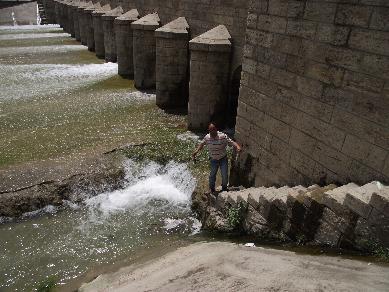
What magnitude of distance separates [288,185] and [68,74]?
16.3m

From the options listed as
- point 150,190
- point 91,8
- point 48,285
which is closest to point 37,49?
point 91,8

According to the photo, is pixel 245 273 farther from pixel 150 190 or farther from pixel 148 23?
pixel 148 23

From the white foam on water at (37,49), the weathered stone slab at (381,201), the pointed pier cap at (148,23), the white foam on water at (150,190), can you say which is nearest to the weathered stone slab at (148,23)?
the pointed pier cap at (148,23)

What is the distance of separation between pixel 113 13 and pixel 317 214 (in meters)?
19.5

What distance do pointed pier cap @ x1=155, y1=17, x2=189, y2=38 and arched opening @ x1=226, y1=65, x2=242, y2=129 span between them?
10.3ft

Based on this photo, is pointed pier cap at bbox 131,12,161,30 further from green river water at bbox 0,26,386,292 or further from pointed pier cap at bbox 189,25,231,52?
pointed pier cap at bbox 189,25,231,52

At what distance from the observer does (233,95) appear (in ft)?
39.9

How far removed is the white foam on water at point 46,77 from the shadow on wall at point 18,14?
2178 centimetres

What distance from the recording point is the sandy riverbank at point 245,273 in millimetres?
3627

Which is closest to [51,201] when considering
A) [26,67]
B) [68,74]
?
[68,74]

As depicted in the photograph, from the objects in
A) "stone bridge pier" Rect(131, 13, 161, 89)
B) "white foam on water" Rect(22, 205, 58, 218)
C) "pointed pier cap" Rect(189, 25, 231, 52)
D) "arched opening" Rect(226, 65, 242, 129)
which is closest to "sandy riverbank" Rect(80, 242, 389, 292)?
"white foam on water" Rect(22, 205, 58, 218)

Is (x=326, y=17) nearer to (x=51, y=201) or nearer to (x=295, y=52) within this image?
(x=295, y=52)

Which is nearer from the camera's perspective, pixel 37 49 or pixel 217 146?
pixel 217 146

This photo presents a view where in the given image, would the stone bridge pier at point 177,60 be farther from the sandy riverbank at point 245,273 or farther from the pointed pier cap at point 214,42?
the sandy riverbank at point 245,273
